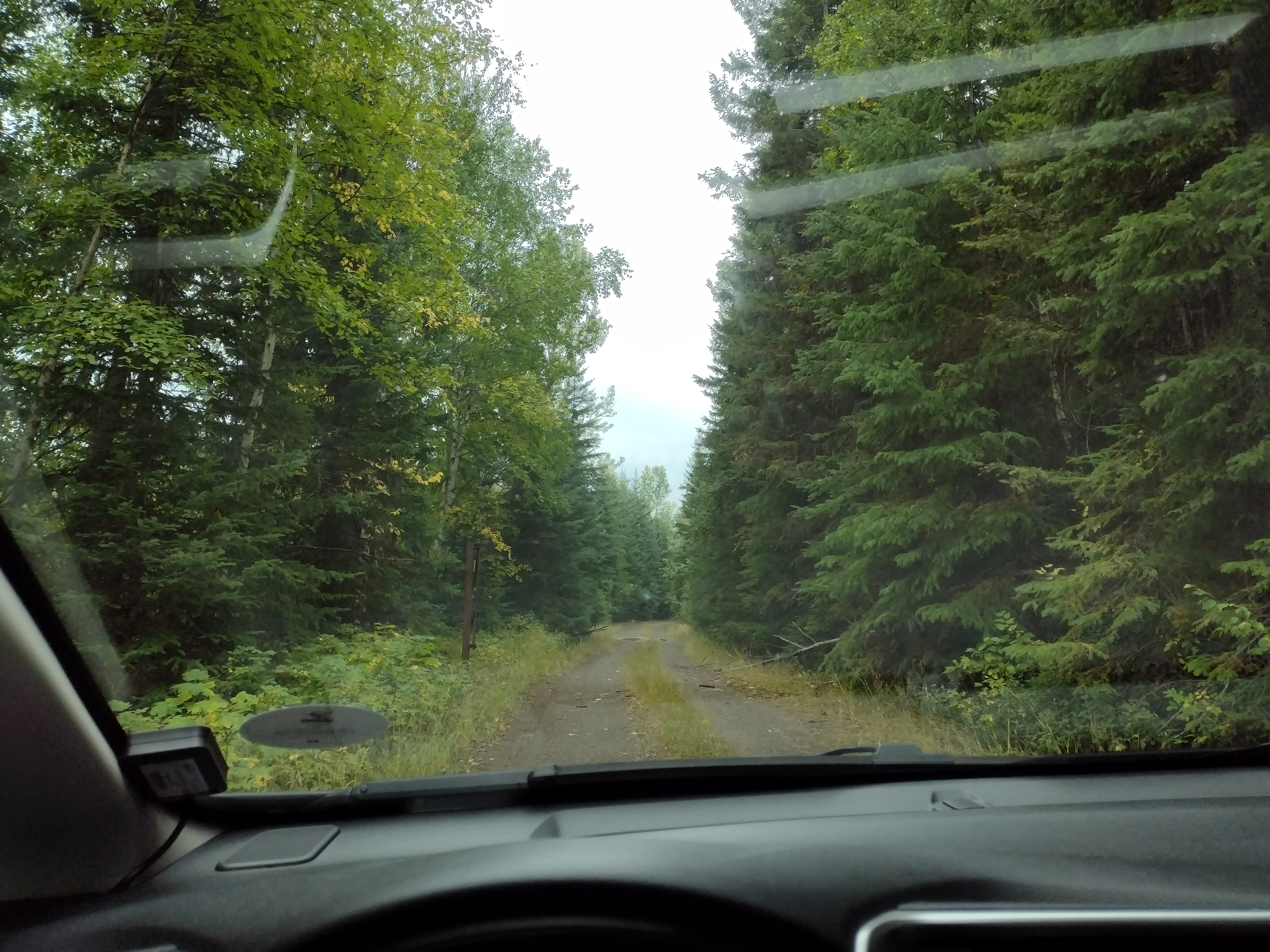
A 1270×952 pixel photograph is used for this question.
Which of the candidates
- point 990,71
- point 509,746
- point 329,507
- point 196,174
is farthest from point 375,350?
point 990,71

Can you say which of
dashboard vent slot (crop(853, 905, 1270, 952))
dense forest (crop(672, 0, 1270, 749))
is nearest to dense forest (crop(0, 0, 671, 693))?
dense forest (crop(672, 0, 1270, 749))

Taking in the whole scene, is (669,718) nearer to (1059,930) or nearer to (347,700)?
(347,700)

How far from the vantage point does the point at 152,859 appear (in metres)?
2.28

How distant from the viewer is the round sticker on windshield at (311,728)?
9.62 feet

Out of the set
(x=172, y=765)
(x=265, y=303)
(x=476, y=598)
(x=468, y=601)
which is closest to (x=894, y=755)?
(x=172, y=765)

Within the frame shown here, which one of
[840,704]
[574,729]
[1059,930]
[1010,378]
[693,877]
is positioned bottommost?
[840,704]

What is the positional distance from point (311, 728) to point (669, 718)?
302 cm

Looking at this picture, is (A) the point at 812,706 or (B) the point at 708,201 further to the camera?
(A) the point at 812,706

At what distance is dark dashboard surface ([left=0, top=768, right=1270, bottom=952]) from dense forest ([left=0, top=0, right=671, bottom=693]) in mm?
1358

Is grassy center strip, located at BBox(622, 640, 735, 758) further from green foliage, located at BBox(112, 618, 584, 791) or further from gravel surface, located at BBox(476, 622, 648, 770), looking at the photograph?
green foliage, located at BBox(112, 618, 584, 791)

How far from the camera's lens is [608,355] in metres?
5.66

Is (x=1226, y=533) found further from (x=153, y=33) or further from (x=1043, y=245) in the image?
(x=153, y=33)

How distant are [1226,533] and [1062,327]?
2363 millimetres

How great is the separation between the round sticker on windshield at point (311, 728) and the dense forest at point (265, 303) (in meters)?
0.87
